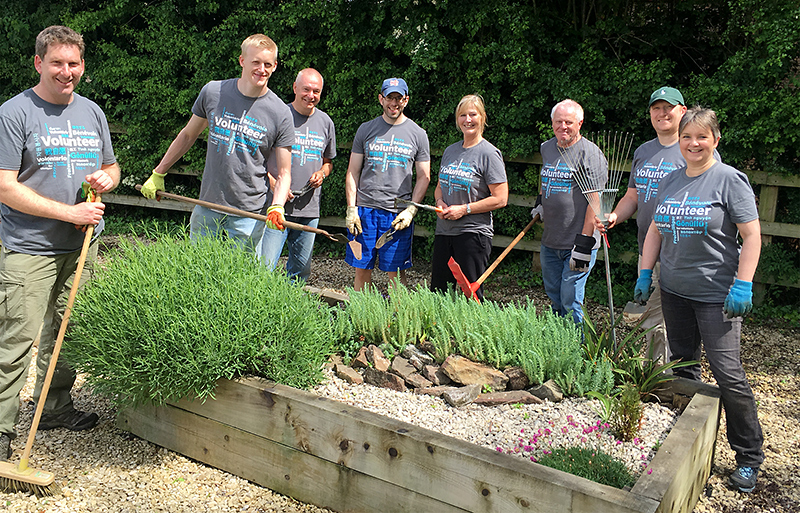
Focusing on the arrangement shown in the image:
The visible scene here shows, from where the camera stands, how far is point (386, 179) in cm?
458

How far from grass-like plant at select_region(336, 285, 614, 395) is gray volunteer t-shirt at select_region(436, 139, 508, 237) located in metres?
0.79

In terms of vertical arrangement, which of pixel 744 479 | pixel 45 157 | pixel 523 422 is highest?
pixel 45 157

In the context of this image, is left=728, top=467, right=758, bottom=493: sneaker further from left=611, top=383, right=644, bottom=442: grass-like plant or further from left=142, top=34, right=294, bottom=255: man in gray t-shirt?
left=142, top=34, right=294, bottom=255: man in gray t-shirt

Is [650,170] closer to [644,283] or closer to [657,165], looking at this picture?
[657,165]

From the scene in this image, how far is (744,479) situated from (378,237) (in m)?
2.70

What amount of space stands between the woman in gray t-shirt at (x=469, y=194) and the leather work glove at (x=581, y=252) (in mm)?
606

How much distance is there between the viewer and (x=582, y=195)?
397cm

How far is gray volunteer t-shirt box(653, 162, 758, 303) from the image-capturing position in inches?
111

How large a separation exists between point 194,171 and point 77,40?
5092 mm

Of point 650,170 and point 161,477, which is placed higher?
point 650,170

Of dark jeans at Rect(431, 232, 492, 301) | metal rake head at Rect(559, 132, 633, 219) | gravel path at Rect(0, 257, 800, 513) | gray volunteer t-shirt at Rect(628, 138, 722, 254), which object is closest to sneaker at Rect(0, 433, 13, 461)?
gravel path at Rect(0, 257, 800, 513)

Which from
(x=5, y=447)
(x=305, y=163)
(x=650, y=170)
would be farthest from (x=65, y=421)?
(x=650, y=170)

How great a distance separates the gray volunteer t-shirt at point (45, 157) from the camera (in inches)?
110

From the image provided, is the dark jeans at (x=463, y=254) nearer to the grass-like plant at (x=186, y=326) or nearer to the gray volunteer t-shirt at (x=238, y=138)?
the gray volunteer t-shirt at (x=238, y=138)
